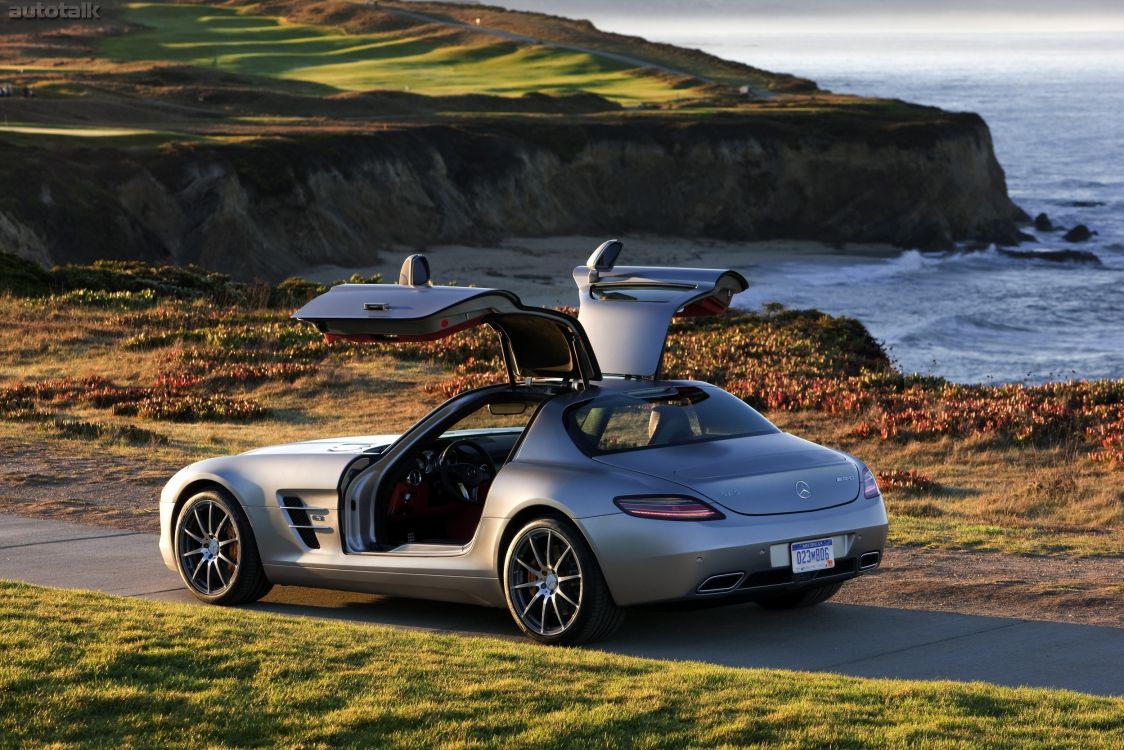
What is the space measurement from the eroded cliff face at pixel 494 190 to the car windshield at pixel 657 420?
131 ft

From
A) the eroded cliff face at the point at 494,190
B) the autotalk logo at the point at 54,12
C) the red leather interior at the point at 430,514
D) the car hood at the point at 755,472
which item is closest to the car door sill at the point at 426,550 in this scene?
the red leather interior at the point at 430,514

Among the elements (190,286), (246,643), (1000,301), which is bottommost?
(1000,301)

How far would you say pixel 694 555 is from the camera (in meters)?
8.05

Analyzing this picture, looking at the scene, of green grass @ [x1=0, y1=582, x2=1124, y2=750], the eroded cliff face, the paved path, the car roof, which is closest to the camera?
green grass @ [x1=0, y1=582, x2=1124, y2=750]

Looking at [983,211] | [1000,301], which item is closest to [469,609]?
[1000,301]

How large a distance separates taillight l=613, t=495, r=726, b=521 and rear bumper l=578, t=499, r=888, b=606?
32 millimetres

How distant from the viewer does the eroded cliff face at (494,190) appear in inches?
2041

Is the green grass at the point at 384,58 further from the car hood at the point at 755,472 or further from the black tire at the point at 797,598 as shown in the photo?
the car hood at the point at 755,472

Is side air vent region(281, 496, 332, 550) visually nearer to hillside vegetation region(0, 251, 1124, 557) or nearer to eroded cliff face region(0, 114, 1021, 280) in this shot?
hillside vegetation region(0, 251, 1124, 557)

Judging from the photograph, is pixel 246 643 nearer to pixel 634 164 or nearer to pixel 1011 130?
pixel 634 164

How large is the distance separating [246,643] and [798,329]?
863 inches

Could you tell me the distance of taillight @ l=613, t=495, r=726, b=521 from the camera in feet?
26.7

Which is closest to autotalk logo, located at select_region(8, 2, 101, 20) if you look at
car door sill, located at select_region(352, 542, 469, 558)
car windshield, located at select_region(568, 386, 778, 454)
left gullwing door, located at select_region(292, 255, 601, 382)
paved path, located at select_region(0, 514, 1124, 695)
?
paved path, located at select_region(0, 514, 1124, 695)

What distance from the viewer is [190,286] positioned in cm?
3578
